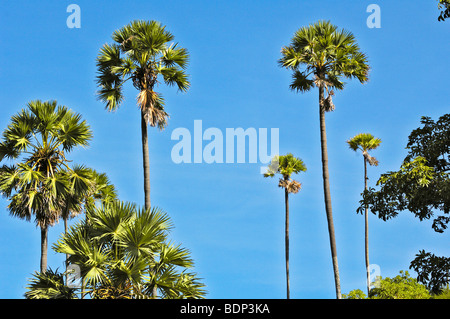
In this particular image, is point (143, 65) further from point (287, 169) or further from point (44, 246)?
point (287, 169)

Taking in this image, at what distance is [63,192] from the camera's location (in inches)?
949

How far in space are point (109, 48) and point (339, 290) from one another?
15.0 metres

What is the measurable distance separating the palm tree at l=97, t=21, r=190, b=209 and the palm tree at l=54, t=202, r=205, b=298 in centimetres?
846

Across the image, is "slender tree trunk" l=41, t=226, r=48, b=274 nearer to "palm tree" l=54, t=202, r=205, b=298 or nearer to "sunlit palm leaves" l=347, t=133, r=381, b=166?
"palm tree" l=54, t=202, r=205, b=298

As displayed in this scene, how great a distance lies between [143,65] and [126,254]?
451 inches

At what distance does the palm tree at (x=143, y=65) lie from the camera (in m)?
25.8

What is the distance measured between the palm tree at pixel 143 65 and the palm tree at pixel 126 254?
27.8 feet

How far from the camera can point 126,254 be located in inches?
672

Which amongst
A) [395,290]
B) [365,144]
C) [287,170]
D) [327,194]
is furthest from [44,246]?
[365,144]

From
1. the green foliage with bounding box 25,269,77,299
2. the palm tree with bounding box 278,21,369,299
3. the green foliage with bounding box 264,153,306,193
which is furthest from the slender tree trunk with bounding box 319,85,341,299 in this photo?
the green foliage with bounding box 264,153,306,193

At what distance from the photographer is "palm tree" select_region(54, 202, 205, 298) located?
16.7m

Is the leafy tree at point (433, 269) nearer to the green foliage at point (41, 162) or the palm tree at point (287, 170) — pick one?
the green foliage at point (41, 162)
